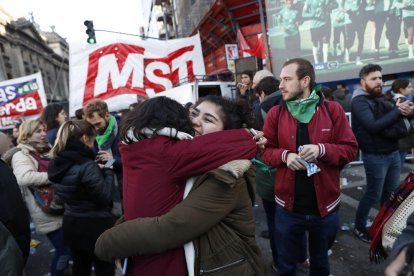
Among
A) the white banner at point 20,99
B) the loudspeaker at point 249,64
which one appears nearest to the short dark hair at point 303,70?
the loudspeaker at point 249,64

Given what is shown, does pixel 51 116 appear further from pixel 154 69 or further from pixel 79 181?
pixel 154 69

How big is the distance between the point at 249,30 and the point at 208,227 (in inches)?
614

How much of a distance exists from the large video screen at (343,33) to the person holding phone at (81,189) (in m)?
9.60

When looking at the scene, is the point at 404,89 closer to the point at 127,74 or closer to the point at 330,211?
the point at 330,211

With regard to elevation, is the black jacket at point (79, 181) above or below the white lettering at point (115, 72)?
below

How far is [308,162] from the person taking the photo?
78.1 inches

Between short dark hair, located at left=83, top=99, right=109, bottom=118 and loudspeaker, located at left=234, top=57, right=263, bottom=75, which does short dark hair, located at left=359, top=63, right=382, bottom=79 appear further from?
loudspeaker, located at left=234, top=57, right=263, bottom=75

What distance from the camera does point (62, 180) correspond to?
216 cm

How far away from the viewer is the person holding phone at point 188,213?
3.70 feet

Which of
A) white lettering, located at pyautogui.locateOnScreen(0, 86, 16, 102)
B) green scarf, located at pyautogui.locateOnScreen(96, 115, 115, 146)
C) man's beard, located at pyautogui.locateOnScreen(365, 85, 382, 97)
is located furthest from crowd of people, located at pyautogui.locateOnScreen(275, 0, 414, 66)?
white lettering, located at pyautogui.locateOnScreen(0, 86, 16, 102)

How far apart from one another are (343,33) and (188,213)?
10.7 meters

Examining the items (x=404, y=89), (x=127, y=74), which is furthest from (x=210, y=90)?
(x=404, y=89)

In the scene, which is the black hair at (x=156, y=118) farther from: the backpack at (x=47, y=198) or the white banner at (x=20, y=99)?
the white banner at (x=20, y=99)

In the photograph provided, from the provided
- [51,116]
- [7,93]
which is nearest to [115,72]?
[51,116]
